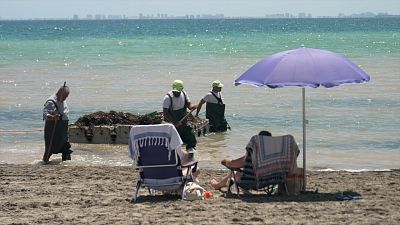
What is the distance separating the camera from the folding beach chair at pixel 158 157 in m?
10.2

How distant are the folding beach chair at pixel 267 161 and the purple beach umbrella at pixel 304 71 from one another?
0.66m

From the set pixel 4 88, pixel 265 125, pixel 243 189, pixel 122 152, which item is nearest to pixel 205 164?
pixel 122 152

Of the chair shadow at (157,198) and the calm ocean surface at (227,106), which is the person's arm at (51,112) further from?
the chair shadow at (157,198)

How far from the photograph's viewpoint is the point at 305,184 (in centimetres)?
1090

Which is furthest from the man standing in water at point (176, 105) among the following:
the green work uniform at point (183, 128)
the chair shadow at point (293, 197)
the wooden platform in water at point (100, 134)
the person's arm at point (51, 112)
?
the wooden platform in water at point (100, 134)

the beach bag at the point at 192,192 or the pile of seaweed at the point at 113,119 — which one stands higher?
Answer: the beach bag at the point at 192,192

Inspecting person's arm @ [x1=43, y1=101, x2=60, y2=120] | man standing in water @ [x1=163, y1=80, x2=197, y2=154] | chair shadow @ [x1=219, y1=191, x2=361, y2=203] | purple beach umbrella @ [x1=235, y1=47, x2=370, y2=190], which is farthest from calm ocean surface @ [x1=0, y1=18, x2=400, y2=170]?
purple beach umbrella @ [x1=235, y1=47, x2=370, y2=190]

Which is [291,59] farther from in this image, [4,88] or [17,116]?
[4,88]

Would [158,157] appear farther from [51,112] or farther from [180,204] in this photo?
[51,112]

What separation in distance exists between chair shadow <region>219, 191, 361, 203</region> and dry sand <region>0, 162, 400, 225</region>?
0.01 meters

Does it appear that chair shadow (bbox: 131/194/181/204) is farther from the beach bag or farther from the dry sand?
the beach bag

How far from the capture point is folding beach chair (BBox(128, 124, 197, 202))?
10.2 m

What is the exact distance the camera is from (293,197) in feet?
34.4

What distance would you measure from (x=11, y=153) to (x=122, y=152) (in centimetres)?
205
